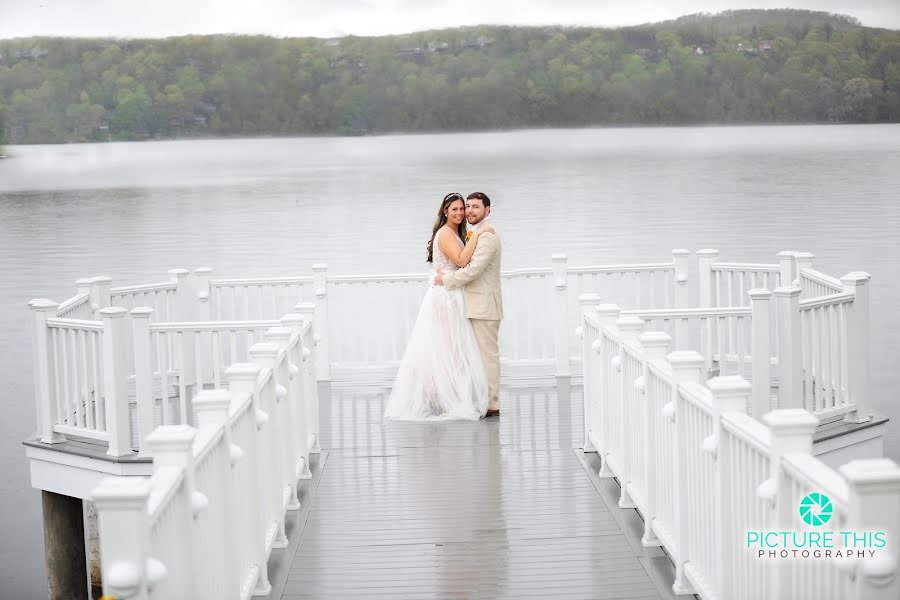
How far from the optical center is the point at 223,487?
4531 mm

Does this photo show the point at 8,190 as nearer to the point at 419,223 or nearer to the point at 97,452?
the point at 419,223

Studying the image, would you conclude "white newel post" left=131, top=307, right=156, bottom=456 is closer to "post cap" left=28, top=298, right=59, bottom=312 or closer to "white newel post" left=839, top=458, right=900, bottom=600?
"post cap" left=28, top=298, right=59, bottom=312

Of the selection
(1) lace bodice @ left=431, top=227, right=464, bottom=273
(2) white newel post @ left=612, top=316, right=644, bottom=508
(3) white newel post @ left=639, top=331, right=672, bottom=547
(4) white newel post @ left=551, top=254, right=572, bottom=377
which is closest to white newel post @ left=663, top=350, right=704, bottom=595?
(3) white newel post @ left=639, top=331, right=672, bottom=547

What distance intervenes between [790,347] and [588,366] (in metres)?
1.43

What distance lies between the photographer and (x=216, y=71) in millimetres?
68625

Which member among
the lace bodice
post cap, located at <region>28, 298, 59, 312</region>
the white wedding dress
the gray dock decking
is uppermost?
the lace bodice

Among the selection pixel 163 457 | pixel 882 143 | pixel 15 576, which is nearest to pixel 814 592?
pixel 163 457

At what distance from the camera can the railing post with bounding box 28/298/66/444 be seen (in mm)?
8586

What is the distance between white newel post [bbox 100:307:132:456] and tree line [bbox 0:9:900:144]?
195ft

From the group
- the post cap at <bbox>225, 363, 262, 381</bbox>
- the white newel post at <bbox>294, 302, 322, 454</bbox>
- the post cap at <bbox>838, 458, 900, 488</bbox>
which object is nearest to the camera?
the post cap at <bbox>838, 458, 900, 488</bbox>

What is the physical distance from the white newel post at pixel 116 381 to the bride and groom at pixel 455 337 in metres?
1.99

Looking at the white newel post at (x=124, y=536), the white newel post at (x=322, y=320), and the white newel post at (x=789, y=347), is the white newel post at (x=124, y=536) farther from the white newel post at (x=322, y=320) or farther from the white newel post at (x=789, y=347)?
the white newel post at (x=322, y=320)

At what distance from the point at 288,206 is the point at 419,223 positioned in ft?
38.2

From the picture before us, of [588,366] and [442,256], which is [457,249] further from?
[588,366]
